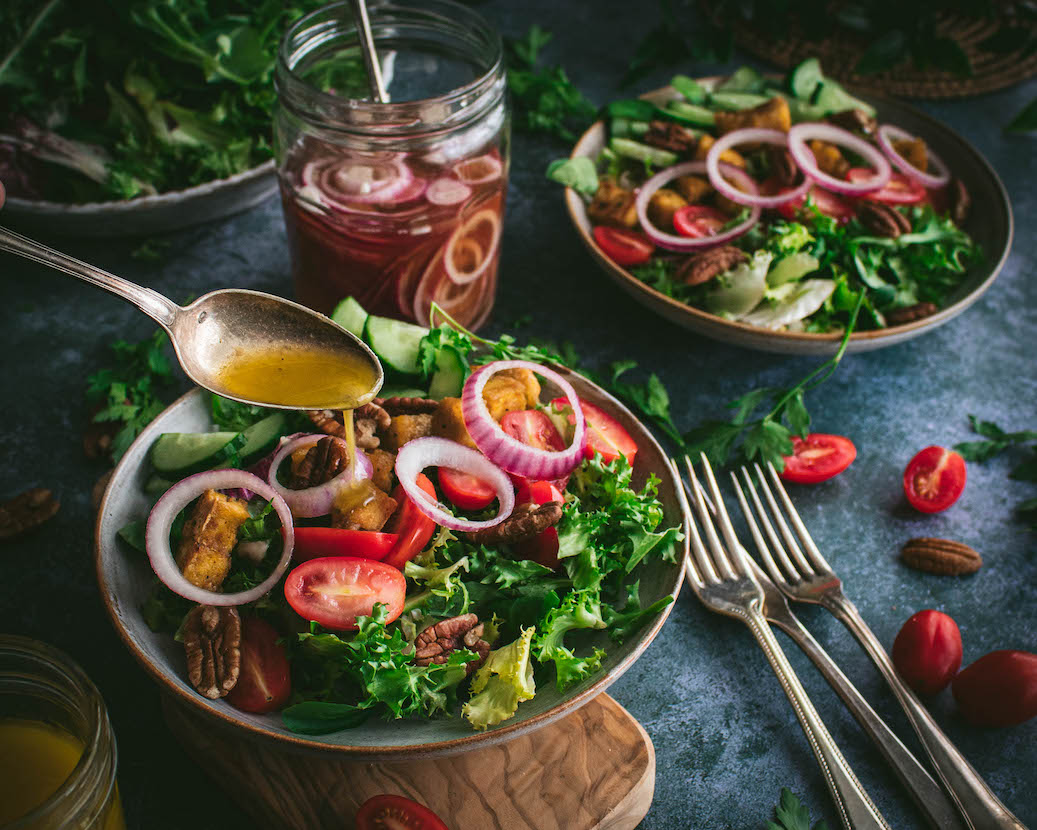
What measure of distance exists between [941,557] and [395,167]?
1.76 m

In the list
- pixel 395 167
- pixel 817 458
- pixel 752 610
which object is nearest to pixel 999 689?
pixel 752 610

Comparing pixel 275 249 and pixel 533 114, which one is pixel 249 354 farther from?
pixel 533 114

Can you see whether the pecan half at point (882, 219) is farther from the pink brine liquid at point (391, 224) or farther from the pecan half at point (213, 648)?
the pecan half at point (213, 648)

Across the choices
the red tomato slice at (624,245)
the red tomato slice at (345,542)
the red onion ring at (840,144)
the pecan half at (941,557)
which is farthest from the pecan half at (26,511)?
the red onion ring at (840,144)

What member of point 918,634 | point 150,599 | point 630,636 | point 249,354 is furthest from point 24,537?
point 918,634

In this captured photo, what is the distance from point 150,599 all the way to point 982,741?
6.12 ft

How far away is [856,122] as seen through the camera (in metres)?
3.19

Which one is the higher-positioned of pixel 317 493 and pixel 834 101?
pixel 834 101

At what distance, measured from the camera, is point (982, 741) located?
2041 millimetres

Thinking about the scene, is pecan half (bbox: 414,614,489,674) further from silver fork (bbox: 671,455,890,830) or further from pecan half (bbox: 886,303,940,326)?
pecan half (bbox: 886,303,940,326)

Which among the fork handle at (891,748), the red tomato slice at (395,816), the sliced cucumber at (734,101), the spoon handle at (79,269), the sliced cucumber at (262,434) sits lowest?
the red tomato slice at (395,816)

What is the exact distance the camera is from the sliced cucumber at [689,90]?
3.40 m

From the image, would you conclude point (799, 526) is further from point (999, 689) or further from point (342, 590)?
point (342, 590)

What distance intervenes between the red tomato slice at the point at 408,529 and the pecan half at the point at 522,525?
0.10 metres
